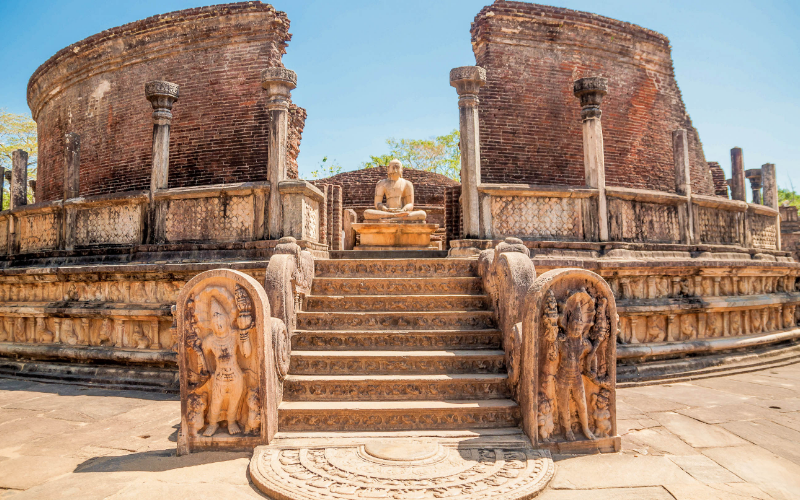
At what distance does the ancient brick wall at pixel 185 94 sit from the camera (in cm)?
1109

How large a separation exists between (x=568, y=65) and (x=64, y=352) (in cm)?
1193

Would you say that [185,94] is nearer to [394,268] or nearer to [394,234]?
[394,234]

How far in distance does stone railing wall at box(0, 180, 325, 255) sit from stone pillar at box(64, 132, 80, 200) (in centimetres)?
25

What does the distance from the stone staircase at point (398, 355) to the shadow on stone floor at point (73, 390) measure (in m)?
2.17

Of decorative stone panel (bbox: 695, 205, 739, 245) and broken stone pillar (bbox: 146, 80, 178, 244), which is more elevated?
broken stone pillar (bbox: 146, 80, 178, 244)

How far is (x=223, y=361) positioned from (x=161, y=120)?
5607 millimetres

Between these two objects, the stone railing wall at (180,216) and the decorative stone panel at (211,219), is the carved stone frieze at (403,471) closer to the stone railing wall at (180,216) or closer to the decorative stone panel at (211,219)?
the stone railing wall at (180,216)

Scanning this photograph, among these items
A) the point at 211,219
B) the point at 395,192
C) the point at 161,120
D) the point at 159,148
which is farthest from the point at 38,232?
the point at 395,192

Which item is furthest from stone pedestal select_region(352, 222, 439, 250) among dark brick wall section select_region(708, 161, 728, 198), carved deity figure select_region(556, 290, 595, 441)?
dark brick wall section select_region(708, 161, 728, 198)

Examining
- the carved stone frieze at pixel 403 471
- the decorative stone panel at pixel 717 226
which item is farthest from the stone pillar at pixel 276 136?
the decorative stone panel at pixel 717 226

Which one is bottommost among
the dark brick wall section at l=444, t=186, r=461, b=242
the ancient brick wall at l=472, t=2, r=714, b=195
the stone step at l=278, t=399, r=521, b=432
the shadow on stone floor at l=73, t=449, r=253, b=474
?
the shadow on stone floor at l=73, t=449, r=253, b=474

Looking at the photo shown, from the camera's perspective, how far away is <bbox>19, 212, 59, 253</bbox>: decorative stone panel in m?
7.96

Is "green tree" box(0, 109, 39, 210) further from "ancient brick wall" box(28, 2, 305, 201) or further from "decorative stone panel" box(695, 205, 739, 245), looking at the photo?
"decorative stone panel" box(695, 205, 739, 245)

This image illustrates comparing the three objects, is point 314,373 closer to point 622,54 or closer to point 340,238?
point 340,238
